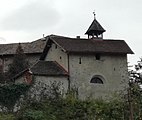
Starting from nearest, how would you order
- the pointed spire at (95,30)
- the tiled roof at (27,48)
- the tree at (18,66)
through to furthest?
the tree at (18,66) → the pointed spire at (95,30) → the tiled roof at (27,48)

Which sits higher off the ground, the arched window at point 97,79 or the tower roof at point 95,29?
the tower roof at point 95,29

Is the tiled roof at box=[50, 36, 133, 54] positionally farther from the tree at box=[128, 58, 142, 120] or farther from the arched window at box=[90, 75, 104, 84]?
the tree at box=[128, 58, 142, 120]

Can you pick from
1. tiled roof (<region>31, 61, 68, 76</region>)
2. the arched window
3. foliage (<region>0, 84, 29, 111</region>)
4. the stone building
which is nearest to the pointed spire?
the stone building

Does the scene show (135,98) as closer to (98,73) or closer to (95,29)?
(98,73)

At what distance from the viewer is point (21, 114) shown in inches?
969

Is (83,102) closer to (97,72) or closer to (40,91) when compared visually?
(40,91)

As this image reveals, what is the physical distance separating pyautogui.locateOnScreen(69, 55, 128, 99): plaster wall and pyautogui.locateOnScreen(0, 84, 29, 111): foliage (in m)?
6.03

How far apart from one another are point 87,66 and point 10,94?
29.9ft

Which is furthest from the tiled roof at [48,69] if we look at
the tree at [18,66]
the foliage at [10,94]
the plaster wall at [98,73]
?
the tree at [18,66]

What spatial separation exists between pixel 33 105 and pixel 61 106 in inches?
73.1

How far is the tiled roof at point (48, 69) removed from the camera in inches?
1515

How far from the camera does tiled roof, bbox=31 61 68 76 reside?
38469 mm

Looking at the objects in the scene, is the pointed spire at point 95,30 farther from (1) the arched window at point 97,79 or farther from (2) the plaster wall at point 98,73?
(1) the arched window at point 97,79

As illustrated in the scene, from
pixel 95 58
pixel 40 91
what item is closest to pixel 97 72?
pixel 95 58
